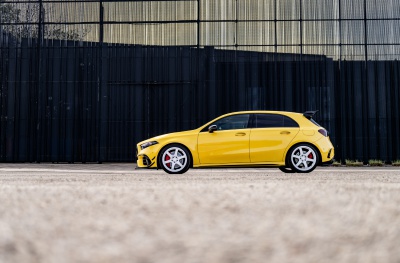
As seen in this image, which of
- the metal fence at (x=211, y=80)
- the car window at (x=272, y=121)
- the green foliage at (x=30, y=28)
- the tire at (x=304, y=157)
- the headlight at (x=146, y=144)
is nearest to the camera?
the tire at (x=304, y=157)

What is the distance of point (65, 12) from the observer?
20453 mm

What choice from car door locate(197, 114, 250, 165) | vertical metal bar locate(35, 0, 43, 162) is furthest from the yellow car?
vertical metal bar locate(35, 0, 43, 162)

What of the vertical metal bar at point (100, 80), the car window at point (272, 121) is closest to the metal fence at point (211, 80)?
the vertical metal bar at point (100, 80)

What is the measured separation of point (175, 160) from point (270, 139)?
82.2 inches

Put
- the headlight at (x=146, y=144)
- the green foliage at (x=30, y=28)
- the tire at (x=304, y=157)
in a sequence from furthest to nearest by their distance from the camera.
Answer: the green foliage at (x=30, y=28), the headlight at (x=146, y=144), the tire at (x=304, y=157)

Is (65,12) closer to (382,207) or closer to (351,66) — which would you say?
(351,66)

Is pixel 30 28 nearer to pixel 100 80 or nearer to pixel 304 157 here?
pixel 100 80

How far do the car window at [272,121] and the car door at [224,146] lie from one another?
380 mm

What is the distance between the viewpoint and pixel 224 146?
1046 centimetres

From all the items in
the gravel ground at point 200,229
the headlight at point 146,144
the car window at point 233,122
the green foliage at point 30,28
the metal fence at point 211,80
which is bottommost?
the gravel ground at point 200,229

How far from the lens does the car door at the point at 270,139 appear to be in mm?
10469

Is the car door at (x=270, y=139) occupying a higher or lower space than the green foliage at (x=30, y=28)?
lower

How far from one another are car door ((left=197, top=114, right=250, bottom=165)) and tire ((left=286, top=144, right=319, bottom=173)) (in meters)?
1.02

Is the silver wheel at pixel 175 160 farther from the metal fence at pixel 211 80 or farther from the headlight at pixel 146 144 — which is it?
the metal fence at pixel 211 80
